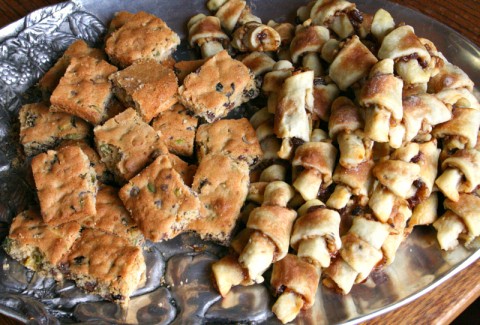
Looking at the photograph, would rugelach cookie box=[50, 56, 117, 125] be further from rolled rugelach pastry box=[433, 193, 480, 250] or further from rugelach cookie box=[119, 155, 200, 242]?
rolled rugelach pastry box=[433, 193, 480, 250]

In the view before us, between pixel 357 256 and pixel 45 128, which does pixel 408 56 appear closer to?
pixel 357 256

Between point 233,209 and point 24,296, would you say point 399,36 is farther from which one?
point 24,296

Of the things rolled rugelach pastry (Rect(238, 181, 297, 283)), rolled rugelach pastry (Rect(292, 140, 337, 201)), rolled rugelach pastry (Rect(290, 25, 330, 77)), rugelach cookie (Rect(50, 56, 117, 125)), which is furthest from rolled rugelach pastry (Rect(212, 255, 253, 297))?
rolled rugelach pastry (Rect(290, 25, 330, 77))

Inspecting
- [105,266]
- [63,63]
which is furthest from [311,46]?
[105,266]

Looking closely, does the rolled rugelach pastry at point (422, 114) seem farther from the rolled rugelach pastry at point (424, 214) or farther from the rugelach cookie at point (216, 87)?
the rugelach cookie at point (216, 87)

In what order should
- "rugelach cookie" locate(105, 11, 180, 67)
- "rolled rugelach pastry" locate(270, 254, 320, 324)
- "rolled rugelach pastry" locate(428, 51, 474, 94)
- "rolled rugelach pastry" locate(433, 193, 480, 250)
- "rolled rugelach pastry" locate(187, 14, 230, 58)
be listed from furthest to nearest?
"rolled rugelach pastry" locate(187, 14, 230, 58), "rugelach cookie" locate(105, 11, 180, 67), "rolled rugelach pastry" locate(428, 51, 474, 94), "rolled rugelach pastry" locate(433, 193, 480, 250), "rolled rugelach pastry" locate(270, 254, 320, 324)
